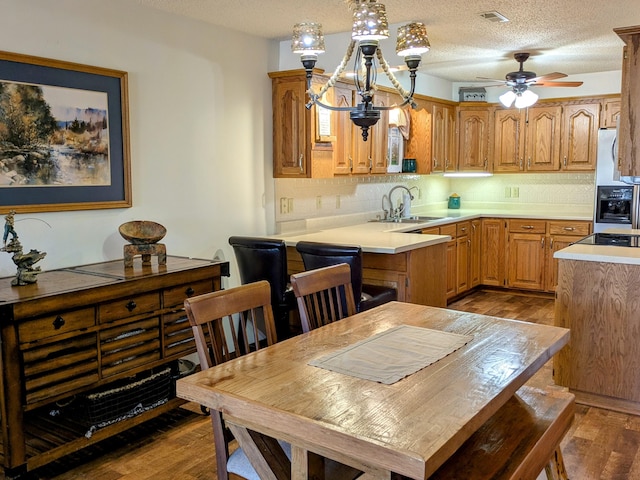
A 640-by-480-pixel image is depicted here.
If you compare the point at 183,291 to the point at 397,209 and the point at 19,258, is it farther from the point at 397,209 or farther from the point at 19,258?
the point at 397,209

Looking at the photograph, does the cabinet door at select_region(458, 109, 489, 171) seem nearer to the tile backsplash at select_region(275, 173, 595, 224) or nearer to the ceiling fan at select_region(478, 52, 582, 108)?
the tile backsplash at select_region(275, 173, 595, 224)

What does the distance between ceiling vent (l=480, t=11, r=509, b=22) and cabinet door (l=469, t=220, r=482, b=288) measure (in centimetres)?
279

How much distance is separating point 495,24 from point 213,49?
6.26ft

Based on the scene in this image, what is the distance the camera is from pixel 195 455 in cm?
284

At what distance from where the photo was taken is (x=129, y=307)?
283cm

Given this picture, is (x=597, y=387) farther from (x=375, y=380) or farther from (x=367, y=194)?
(x=367, y=194)

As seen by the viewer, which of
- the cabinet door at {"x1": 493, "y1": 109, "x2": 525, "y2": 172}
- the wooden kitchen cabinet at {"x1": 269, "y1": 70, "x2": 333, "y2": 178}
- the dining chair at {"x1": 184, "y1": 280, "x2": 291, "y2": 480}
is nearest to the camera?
the dining chair at {"x1": 184, "y1": 280, "x2": 291, "y2": 480}

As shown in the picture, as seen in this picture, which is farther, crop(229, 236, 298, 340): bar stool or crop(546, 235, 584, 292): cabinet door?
crop(546, 235, 584, 292): cabinet door

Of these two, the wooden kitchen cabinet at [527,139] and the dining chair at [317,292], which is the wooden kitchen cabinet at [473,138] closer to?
the wooden kitchen cabinet at [527,139]

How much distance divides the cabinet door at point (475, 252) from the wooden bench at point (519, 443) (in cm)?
396

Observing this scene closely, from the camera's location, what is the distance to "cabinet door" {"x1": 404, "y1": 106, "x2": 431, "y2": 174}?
19.2 ft

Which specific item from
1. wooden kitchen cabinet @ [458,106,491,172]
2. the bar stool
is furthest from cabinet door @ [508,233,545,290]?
the bar stool

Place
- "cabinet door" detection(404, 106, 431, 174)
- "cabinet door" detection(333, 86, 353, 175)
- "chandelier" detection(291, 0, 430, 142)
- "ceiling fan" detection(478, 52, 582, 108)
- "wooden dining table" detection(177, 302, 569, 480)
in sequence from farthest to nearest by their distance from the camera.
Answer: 1. "cabinet door" detection(404, 106, 431, 174)
2. "ceiling fan" detection(478, 52, 582, 108)
3. "cabinet door" detection(333, 86, 353, 175)
4. "chandelier" detection(291, 0, 430, 142)
5. "wooden dining table" detection(177, 302, 569, 480)

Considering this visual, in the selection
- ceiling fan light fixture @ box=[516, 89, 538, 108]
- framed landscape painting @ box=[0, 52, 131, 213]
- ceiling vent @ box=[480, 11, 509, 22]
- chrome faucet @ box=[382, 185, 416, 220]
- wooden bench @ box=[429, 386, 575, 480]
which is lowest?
wooden bench @ box=[429, 386, 575, 480]
